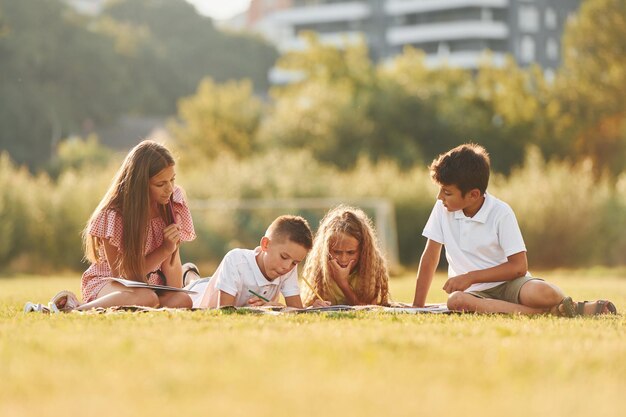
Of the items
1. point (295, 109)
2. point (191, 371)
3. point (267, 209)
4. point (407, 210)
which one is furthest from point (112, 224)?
point (295, 109)

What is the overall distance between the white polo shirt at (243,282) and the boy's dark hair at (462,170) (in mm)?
1197

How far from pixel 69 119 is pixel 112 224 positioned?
136 ft

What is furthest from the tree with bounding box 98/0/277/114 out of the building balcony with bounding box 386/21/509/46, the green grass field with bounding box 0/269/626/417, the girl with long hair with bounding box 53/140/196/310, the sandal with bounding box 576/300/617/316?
the green grass field with bounding box 0/269/626/417

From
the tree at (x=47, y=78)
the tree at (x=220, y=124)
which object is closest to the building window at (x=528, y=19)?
the tree at (x=47, y=78)

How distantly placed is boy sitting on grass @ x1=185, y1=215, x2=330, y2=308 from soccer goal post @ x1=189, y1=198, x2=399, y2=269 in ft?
39.3

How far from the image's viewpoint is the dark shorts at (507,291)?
7.25 meters

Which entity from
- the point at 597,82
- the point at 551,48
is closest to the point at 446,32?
the point at 551,48

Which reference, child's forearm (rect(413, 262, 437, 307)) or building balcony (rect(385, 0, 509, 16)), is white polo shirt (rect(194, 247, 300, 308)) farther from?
building balcony (rect(385, 0, 509, 16))

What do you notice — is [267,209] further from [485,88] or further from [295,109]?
[485,88]

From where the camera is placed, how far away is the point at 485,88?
3791 centimetres

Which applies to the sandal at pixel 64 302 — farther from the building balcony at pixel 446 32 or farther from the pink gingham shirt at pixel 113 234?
the building balcony at pixel 446 32

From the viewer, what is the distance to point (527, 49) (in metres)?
68.9

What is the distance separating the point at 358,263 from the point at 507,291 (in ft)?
3.59

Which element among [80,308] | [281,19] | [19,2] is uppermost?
[281,19]
